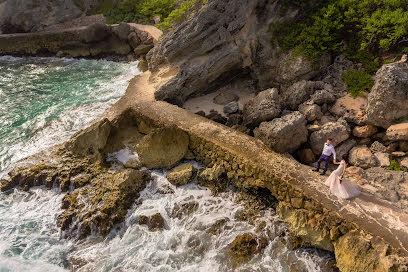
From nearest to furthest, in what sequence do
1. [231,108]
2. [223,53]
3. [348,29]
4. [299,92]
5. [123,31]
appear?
[299,92] → [231,108] → [348,29] → [223,53] → [123,31]

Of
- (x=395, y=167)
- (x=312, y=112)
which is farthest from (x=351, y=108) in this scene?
(x=395, y=167)

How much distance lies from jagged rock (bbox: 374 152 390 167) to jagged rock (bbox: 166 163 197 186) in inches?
366

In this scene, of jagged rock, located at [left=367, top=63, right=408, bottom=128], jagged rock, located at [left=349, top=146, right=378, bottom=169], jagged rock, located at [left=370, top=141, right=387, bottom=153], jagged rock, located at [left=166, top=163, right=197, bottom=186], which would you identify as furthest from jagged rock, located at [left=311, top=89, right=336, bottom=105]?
jagged rock, located at [left=166, top=163, right=197, bottom=186]

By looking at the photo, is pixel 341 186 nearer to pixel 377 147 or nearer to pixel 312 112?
pixel 377 147

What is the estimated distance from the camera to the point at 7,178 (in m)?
14.2

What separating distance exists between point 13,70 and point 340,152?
32778mm

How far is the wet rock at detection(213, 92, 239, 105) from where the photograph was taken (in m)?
19.5

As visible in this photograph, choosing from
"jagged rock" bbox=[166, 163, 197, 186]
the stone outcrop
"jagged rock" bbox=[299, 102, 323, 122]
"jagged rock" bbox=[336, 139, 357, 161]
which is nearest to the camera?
"jagged rock" bbox=[166, 163, 197, 186]

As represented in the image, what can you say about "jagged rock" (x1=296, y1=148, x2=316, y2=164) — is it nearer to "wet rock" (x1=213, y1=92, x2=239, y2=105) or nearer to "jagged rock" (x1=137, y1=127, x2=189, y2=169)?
"jagged rock" (x1=137, y1=127, x2=189, y2=169)

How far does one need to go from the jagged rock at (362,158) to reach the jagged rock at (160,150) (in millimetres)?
8977

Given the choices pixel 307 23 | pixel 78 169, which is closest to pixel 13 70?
pixel 78 169

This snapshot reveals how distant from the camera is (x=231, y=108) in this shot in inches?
713

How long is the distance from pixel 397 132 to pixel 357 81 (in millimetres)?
4683

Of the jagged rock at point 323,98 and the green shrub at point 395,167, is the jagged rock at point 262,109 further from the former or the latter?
the green shrub at point 395,167
